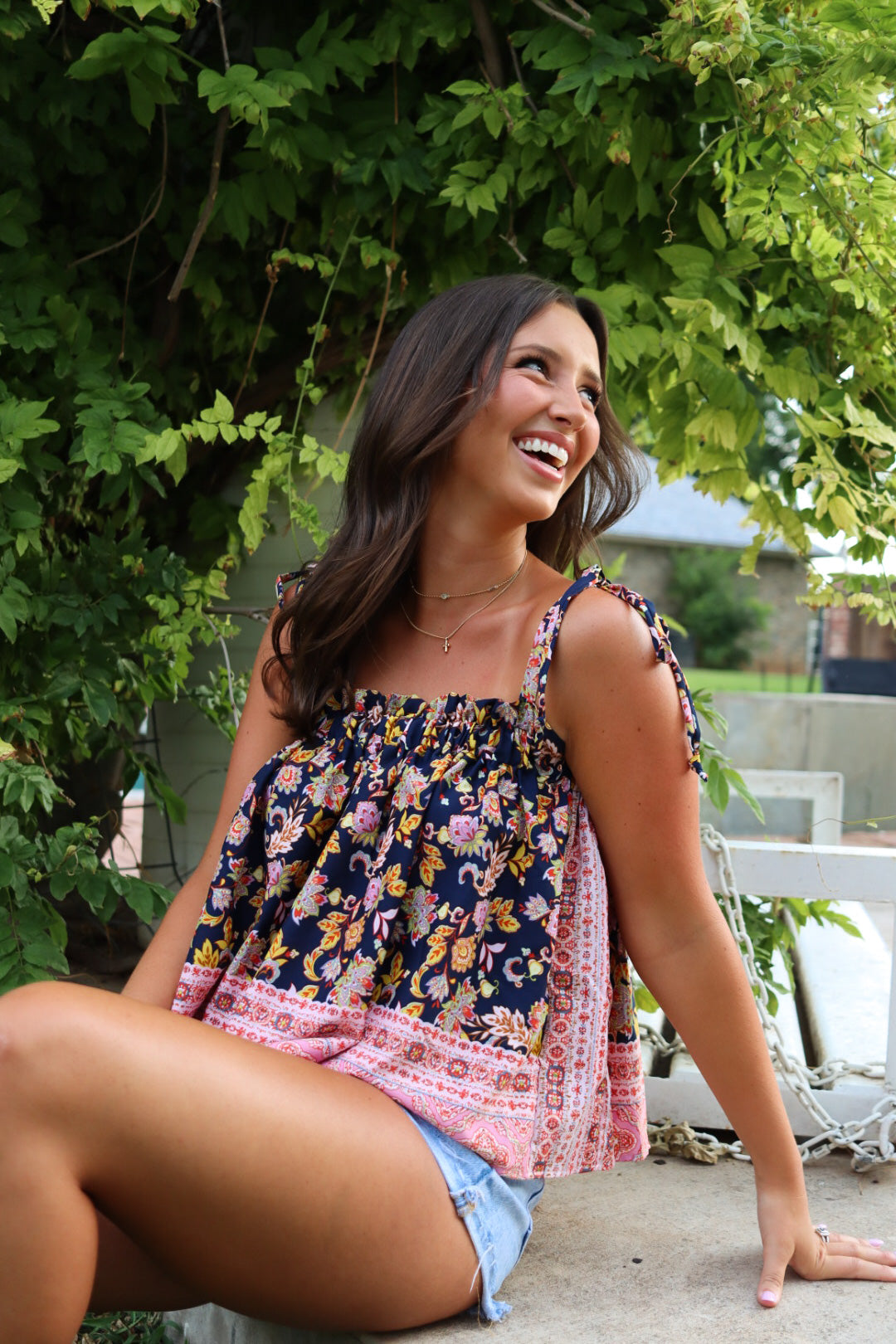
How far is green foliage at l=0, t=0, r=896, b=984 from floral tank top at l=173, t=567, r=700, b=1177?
0.59m

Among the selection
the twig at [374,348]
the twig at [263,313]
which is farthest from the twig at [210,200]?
the twig at [374,348]

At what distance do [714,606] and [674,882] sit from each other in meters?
36.7

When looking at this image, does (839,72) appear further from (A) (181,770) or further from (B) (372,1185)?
(A) (181,770)

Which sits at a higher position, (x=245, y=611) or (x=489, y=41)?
(x=489, y=41)

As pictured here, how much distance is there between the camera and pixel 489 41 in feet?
7.30

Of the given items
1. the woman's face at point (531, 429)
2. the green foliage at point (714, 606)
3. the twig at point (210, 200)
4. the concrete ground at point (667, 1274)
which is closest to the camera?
the concrete ground at point (667, 1274)

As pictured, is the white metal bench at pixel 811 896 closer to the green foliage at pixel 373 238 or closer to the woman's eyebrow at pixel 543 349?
the green foliage at pixel 373 238

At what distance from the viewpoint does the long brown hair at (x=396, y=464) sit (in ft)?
5.60

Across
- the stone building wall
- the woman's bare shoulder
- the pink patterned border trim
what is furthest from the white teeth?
the stone building wall

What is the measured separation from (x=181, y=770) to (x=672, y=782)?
189 centimetres

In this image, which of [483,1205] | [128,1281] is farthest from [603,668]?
[128,1281]

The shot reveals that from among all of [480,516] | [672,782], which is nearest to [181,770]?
[480,516]

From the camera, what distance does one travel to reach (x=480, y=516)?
1.73 m

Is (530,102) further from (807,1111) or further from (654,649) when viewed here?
(807,1111)
